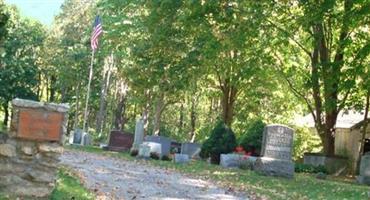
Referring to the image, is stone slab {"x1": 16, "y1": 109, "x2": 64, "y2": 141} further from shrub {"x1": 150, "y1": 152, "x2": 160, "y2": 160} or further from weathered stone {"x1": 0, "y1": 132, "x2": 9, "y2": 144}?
shrub {"x1": 150, "y1": 152, "x2": 160, "y2": 160}

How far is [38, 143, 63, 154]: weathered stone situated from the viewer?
8.20 meters

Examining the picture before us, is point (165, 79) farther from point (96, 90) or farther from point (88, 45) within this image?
point (96, 90)

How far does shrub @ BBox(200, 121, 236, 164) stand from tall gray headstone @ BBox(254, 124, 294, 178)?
14.8ft

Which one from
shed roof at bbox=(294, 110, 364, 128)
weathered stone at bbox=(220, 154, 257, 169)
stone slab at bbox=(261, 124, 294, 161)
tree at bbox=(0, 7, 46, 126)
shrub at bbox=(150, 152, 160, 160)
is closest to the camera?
stone slab at bbox=(261, 124, 294, 161)

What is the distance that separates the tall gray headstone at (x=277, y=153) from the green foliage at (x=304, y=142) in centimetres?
1850

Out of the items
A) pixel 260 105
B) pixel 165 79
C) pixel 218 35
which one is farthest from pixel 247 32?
pixel 260 105

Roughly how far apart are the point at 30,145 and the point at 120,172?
6.64m

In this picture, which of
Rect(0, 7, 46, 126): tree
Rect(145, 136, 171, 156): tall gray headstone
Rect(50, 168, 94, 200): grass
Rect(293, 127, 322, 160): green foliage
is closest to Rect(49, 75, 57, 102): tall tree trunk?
Rect(0, 7, 46, 126): tree

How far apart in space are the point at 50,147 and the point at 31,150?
280mm

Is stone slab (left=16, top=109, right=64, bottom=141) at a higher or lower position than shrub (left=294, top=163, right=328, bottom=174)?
higher

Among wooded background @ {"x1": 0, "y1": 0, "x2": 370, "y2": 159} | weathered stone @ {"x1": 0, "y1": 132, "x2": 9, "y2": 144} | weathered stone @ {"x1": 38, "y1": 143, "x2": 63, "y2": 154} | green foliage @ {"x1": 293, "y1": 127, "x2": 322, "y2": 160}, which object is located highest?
wooded background @ {"x1": 0, "y1": 0, "x2": 370, "y2": 159}

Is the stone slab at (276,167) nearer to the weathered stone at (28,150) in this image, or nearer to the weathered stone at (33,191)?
the weathered stone at (33,191)

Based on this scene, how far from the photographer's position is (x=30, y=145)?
8.12 m

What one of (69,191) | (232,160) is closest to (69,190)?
(69,191)
